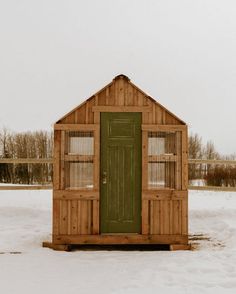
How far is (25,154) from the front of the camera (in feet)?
68.0

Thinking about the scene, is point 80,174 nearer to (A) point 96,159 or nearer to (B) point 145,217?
(A) point 96,159

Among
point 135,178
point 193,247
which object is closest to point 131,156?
point 135,178

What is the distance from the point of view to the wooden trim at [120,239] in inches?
317

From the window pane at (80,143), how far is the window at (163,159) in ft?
3.77

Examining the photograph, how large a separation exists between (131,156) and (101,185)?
0.81m

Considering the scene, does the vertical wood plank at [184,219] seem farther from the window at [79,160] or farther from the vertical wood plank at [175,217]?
the window at [79,160]

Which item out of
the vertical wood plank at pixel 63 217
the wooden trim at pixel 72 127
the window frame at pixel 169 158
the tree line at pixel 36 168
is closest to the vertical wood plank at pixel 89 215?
the vertical wood plank at pixel 63 217

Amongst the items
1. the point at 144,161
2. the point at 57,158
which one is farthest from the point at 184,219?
the point at 57,158

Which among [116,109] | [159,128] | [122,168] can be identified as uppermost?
[116,109]

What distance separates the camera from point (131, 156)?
322 inches

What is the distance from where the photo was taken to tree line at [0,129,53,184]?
18078 millimetres

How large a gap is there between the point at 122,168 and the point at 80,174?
82 centimetres

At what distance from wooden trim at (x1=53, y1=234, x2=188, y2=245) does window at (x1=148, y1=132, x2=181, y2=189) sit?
3.19 feet

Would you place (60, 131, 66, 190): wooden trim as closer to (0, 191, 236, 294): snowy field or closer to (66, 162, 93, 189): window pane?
(66, 162, 93, 189): window pane
